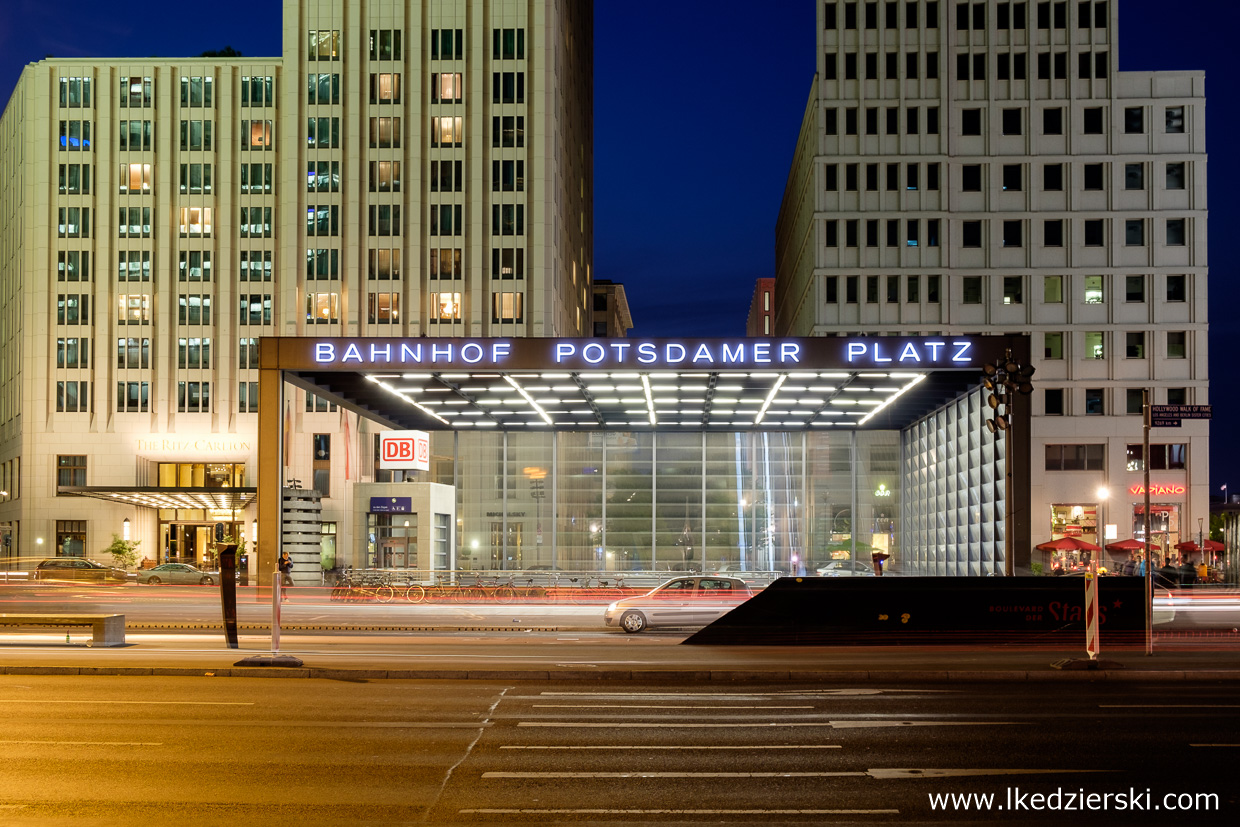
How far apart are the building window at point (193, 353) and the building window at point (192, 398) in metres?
1.43

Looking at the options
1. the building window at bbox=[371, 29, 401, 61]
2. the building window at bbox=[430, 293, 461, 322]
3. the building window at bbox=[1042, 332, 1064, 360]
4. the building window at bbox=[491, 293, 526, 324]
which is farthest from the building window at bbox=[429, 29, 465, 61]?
the building window at bbox=[1042, 332, 1064, 360]

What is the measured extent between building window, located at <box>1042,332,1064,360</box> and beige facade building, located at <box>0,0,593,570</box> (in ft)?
110

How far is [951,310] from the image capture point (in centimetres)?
6988

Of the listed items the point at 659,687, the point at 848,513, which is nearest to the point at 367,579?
the point at 848,513

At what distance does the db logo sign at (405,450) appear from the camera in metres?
42.9

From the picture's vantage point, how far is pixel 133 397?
73.1 metres

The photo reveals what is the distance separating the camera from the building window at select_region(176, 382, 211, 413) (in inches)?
2881

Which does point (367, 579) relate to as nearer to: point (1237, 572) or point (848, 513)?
point (848, 513)

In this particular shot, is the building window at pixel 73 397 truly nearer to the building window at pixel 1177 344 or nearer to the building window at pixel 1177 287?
the building window at pixel 1177 344

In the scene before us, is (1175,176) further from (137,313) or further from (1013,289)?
(137,313)

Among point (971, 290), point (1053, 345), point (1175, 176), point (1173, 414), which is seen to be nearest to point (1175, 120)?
point (1175, 176)

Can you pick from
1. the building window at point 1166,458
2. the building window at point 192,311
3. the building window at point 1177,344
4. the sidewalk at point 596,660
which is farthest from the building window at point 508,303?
the sidewalk at point 596,660

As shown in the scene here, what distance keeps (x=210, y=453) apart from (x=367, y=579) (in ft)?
127

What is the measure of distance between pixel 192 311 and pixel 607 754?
231 feet
